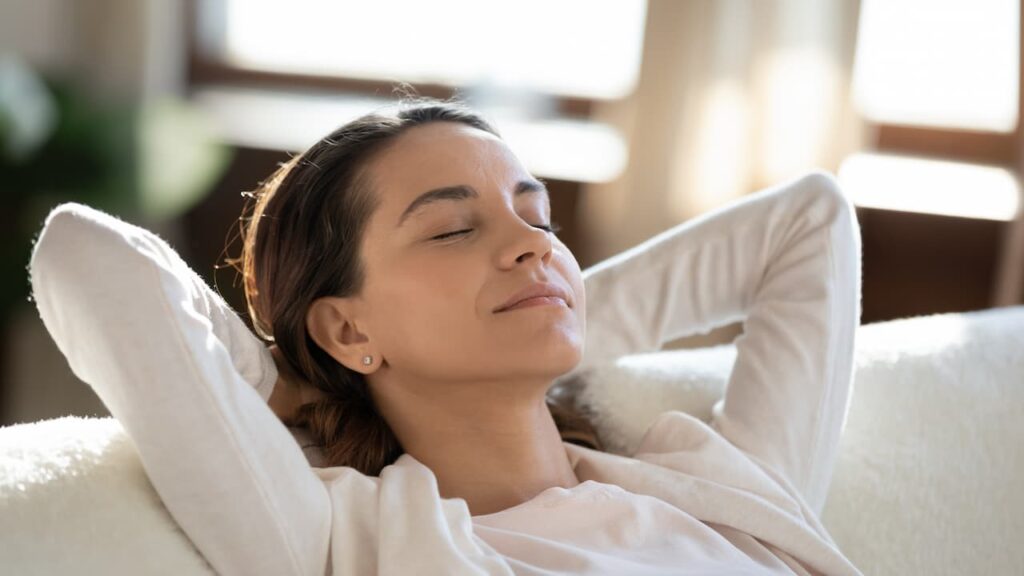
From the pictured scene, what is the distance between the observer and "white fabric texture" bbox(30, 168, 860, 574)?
1050mm

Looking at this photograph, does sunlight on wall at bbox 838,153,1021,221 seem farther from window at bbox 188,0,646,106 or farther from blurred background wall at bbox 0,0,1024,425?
window at bbox 188,0,646,106

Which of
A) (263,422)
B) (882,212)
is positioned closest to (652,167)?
(882,212)

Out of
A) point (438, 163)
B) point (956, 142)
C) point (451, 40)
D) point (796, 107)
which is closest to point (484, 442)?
point (438, 163)

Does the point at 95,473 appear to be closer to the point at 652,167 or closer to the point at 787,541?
the point at 787,541

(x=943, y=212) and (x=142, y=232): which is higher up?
(x=142, y=232)

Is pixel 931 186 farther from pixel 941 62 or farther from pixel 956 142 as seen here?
pixel 941 62

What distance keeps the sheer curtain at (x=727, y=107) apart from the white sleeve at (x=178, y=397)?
184 centimetres

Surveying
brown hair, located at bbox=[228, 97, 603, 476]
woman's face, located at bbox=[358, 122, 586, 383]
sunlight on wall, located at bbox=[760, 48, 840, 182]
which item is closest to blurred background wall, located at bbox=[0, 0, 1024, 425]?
sunlight on wall, located at bbox=[760, 48, 840, 182]

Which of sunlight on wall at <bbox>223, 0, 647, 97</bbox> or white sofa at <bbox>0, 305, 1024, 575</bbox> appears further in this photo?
sunlight on wall at <bbox>223, 0, 647, 97</bbox>

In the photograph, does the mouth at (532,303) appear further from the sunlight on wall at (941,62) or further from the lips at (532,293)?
the sunlight on wall at (941,62)

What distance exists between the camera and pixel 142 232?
3.61 ft

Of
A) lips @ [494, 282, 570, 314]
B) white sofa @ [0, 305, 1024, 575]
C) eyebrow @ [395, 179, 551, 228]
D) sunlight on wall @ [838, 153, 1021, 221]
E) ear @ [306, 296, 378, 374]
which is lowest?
white sofa @ [0, 305, 1024, 575]

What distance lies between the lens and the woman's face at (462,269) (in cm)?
121

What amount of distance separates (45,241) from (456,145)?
0.43 meters
